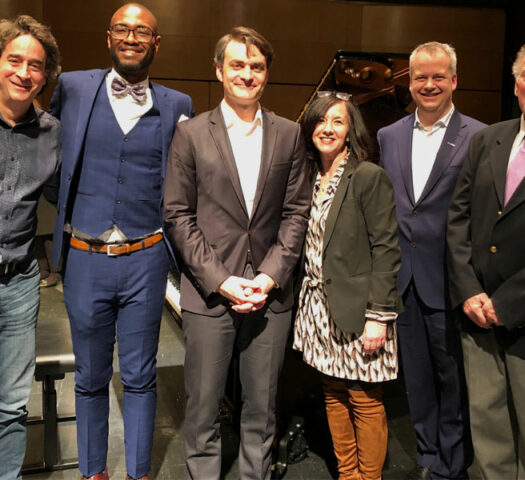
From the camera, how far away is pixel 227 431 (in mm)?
2912

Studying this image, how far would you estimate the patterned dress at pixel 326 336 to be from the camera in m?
2.19

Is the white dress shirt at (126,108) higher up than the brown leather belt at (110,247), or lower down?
higher up

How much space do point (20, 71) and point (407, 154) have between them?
142 centimetres

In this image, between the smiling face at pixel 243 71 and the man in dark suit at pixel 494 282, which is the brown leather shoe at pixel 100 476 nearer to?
the man in dark suit at pixel 494 282

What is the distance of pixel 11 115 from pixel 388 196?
1.31 metres

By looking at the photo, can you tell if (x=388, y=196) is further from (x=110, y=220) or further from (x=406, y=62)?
(x=406, y=62)

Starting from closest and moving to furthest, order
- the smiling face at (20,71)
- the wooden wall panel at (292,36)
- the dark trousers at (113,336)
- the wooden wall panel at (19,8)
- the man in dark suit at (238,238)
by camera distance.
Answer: the smiling face at (20,71) < the man in dark suit at (238,238) < the dark trousers at (113,336) < the wooden wall panel at (19,8) < the wooden wall panel at (292,36)

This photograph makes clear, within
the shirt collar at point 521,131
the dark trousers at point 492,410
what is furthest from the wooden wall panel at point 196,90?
the dark trousers at point 492,410

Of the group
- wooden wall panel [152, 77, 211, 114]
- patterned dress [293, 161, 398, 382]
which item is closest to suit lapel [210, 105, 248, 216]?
patterned dress [293, 161, 398, 382]

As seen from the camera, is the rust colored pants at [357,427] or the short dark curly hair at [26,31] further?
the rust colored pants at [357,427]


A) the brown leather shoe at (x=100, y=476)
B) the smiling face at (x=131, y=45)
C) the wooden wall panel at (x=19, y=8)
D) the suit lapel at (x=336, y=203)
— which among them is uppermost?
the wooden wall panel at (x=19, y=8)

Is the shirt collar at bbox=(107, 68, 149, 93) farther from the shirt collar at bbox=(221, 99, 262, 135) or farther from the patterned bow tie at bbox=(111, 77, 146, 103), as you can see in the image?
the shirt collar at bbox=(221, 99, 262, 135)

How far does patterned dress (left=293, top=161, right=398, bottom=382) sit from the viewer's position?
86.2 inches

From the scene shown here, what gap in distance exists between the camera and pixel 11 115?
199 cm
